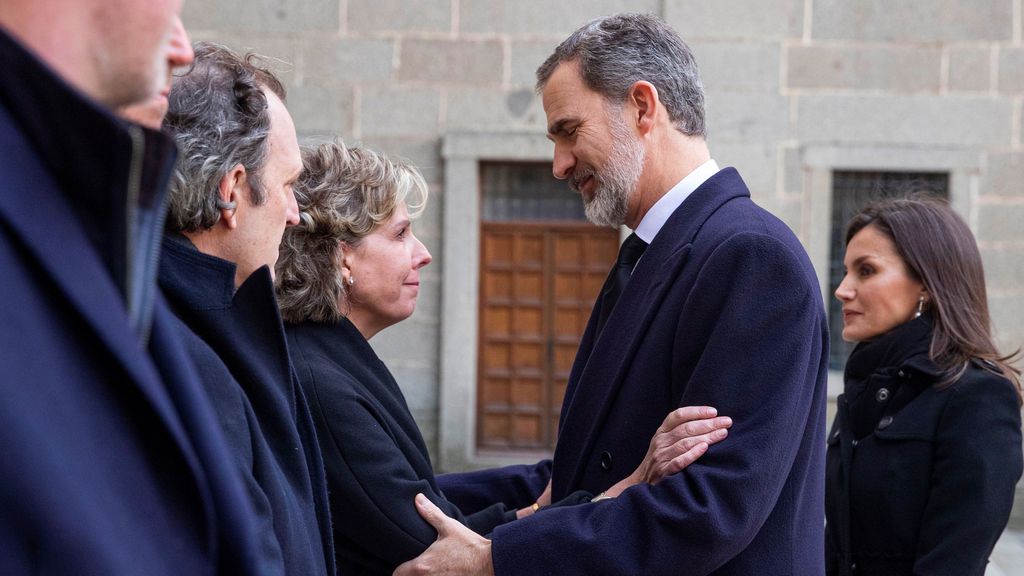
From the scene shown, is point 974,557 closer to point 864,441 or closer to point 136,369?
point 864,441

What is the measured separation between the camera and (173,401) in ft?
3.28

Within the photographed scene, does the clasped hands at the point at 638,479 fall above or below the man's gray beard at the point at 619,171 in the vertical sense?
below

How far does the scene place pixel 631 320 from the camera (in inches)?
84.8

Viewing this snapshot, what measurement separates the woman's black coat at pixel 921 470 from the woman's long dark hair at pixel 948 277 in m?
0.04

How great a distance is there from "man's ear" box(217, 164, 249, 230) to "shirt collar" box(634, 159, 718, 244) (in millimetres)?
911

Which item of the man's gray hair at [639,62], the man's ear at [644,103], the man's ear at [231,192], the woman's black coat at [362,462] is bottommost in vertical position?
the woman's black coat at [362,462]

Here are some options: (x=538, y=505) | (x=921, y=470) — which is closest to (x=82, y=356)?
(x=538, y=505)

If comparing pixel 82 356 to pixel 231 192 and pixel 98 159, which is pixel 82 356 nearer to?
pixel 98 159

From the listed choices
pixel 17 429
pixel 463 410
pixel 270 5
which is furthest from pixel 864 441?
pixel 270 5

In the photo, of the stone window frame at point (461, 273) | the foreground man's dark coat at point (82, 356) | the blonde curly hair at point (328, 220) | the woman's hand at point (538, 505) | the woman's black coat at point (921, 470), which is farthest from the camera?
the stone window frame at point (461, 273)

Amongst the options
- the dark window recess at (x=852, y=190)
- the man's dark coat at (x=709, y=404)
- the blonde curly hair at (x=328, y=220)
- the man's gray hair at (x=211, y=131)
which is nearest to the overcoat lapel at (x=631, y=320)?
the man's dark coat at (x=709, y=404)

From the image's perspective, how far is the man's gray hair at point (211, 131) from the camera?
5.48 feet

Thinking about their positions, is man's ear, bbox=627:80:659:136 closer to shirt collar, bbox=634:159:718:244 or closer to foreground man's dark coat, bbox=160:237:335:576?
shirt collar, bbox=634:159:718:244

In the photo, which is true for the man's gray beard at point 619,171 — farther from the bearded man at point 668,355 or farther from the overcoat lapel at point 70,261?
the overcoat lapel at point 70,261
